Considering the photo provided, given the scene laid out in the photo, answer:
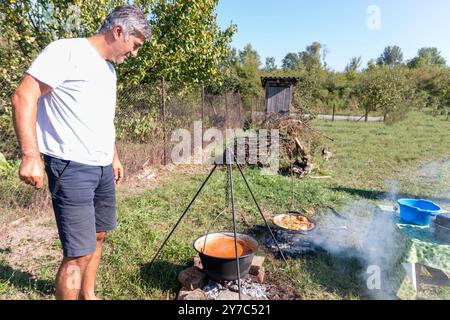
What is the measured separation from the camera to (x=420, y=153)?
8.91m

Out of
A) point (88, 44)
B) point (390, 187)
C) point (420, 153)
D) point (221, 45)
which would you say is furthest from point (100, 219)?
point (420, 153)

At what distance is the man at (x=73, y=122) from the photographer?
5.42 feet

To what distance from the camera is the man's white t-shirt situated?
170 centimetres

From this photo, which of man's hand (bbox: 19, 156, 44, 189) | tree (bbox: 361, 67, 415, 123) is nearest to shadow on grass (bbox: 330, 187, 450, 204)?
man's hand (bbox: 19, 156, 44, 189)

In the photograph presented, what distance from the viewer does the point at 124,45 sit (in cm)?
200

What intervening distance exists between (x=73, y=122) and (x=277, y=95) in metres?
11.2

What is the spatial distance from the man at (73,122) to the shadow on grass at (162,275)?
2.91ft

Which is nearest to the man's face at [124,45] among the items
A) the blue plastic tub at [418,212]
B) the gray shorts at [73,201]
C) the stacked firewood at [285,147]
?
the gray shorts at [73,201]

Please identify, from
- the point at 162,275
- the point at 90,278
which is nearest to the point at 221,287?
the point at 162,275

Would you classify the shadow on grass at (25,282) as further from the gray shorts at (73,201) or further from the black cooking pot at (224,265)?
the black cooking pot at (224,265)

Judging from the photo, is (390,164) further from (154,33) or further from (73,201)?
(73,201)

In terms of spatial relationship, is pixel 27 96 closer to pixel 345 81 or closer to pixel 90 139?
pixel 90 139

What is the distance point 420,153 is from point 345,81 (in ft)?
75.5
